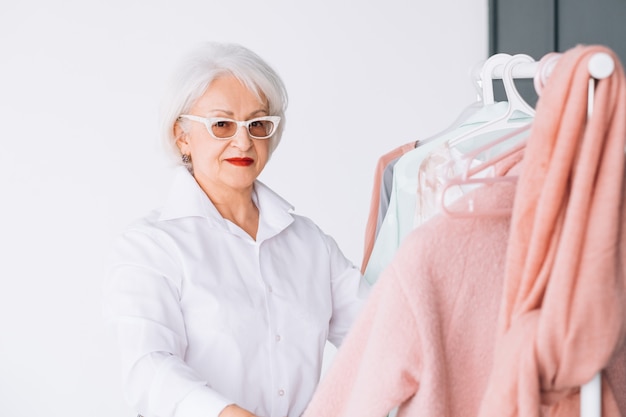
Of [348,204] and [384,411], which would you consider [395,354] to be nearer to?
[384,411]

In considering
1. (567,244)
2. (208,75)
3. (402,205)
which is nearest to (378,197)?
(402,205)

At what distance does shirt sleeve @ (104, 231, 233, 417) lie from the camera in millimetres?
1842

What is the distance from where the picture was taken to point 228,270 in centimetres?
216

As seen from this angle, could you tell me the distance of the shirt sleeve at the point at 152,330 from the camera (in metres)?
1.84

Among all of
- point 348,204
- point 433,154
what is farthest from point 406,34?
point 433,154

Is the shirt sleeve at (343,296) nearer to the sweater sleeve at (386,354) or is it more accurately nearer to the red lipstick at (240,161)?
the red lipstick at (240,161)

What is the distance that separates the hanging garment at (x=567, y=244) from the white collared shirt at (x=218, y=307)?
861 mm

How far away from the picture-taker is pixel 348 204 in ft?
13.9

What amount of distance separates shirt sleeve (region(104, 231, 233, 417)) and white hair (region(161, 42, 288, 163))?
341 millimetres

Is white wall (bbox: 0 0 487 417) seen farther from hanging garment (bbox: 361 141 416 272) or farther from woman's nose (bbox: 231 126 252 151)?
woman's nose (bbox: 231 126 252 151)

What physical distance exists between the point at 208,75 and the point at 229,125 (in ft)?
0.43

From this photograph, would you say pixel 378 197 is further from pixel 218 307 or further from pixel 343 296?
pixel 218 307

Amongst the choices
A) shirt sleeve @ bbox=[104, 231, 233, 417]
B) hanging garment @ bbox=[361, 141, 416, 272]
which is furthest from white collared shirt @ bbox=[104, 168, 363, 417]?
hanging garment @ bbox=[361, 141, 416, 272]

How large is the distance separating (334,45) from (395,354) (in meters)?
3.10
